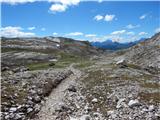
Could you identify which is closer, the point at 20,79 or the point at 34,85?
the point at 34,85

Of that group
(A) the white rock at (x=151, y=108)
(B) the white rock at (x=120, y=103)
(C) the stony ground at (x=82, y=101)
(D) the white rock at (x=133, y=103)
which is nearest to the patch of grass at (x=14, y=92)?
(C) the stony ground at (x=82, y=101)

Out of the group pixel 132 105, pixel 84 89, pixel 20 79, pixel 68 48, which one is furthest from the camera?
pixel 68 48

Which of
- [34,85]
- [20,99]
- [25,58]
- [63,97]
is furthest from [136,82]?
[25,58]

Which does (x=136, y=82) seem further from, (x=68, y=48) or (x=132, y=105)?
(x=68, y=48)

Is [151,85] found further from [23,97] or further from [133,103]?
[23,97]

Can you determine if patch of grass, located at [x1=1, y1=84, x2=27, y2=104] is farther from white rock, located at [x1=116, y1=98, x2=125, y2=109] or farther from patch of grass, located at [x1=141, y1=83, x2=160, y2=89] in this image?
patch of grass, located at [x1=141, y1=83, x2=160, y2=89]

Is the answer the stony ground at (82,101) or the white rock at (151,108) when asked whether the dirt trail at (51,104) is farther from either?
the white rock at (151,108)

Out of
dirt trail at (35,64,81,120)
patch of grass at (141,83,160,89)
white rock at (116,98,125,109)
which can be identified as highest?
patch of grass at (141,83,160,89)

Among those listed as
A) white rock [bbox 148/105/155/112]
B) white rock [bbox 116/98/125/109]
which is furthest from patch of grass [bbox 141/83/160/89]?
white rock [bbox 148/105/155/112]

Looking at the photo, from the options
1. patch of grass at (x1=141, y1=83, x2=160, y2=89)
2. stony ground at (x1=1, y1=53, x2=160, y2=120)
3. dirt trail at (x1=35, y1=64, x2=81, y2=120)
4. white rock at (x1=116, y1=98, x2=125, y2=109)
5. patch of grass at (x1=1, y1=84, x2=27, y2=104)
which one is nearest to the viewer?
stony ground at (x1=1, y1=53, x2=160, y2=120)

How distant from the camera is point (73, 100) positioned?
121 feet

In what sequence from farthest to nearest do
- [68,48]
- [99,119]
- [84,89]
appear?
[68,48], [84,89], [99,119]

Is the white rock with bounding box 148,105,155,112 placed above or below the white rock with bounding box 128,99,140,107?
below

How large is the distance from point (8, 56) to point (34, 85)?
238ft
